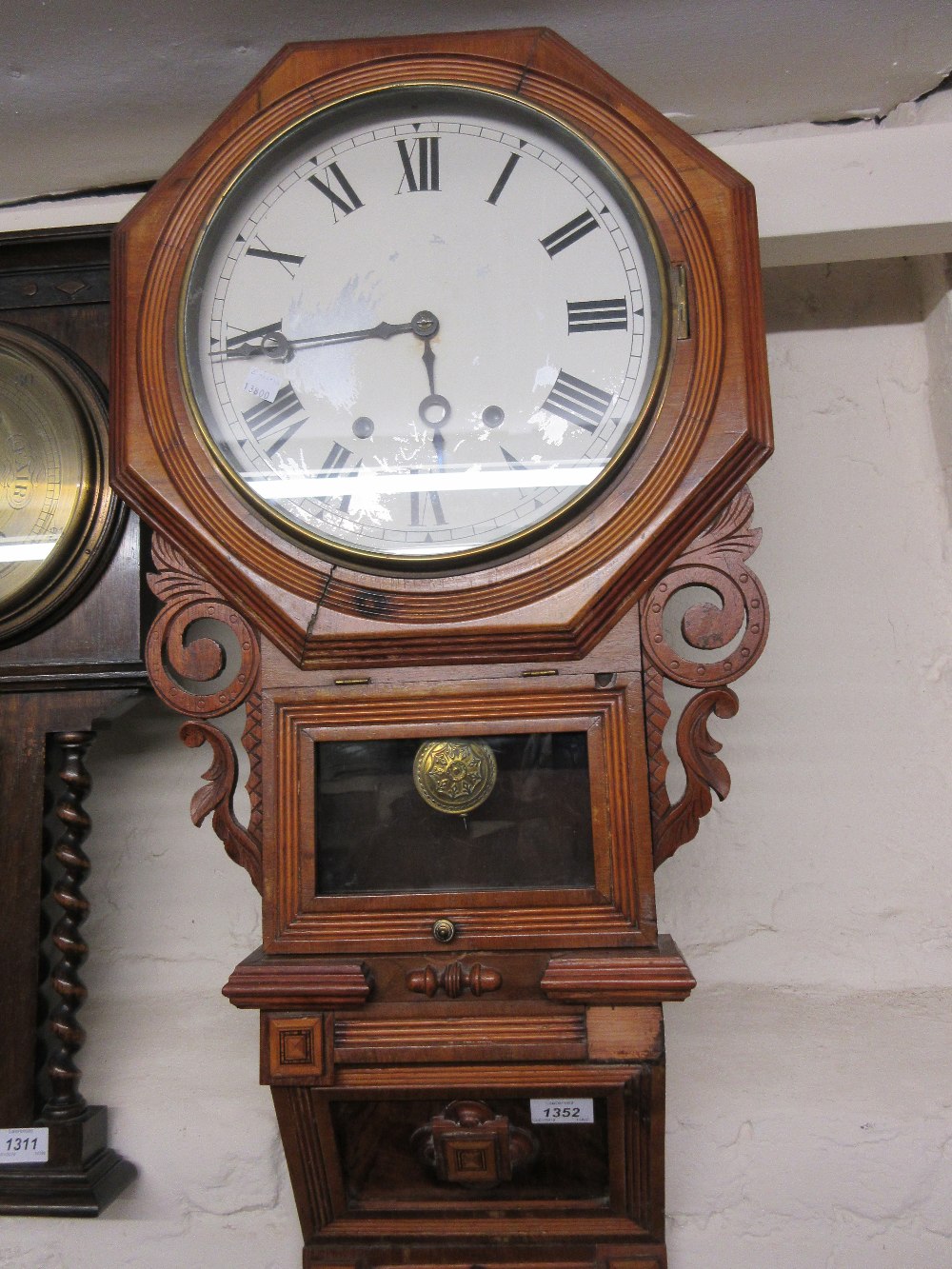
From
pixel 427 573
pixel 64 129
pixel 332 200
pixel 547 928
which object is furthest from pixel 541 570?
pixel 64 129

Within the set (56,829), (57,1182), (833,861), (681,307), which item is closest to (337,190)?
(681,307)

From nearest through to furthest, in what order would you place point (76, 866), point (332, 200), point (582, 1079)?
point (582, 1079) → point (332, 200) → point (76, 866)

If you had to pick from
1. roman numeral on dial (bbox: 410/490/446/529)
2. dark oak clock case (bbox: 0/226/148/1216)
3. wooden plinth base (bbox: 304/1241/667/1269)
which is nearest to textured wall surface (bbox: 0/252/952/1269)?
dark oak clock case (bbox: 0/226/148/1216)

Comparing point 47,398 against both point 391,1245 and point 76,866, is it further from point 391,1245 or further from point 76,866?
point 391,1245

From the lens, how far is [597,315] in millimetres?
879

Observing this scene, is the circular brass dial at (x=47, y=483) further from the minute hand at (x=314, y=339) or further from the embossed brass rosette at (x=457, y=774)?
the embossed brass rosette at (x=457, y=774)

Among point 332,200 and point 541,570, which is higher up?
point 332,200

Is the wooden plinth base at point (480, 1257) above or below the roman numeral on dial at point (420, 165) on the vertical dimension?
below

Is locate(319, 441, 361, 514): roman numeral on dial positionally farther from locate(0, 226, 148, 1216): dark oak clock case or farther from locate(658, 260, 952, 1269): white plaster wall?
locate(658, 260, 952, 1269): white plaster wall

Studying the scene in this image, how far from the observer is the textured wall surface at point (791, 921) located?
1.12 meters

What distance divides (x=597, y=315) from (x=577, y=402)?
82mm

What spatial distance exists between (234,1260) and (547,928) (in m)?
0.67

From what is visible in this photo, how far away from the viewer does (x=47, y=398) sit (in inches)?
44.9

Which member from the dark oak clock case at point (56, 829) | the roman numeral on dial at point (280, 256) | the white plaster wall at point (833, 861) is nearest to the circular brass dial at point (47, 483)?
the dark oak clock case at point (56, 829)
